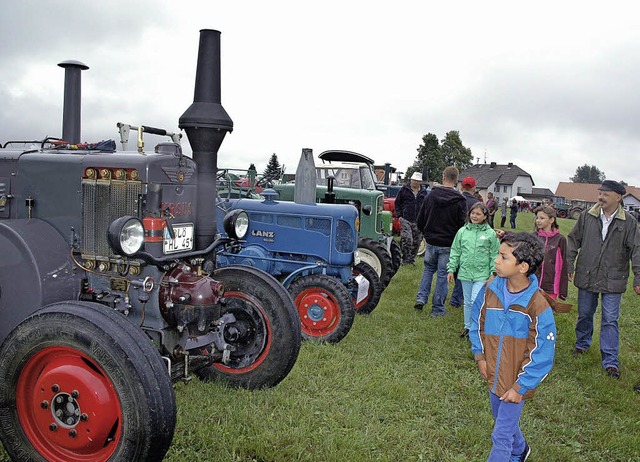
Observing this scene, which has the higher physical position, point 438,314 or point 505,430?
point 505,430

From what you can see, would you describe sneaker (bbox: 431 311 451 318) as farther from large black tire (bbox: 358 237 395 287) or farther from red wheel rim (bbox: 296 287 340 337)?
red wheel rim (bbox: 296 287 340 337)

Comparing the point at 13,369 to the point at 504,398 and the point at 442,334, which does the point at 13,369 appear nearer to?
the point at 504,398

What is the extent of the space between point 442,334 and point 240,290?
9.67ft

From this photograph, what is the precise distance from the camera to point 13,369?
2.72 m

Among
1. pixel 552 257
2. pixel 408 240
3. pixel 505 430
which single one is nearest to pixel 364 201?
pixel 408 240

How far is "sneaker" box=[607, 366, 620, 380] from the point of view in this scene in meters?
4.86

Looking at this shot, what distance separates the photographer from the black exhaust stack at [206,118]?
3.32 meters

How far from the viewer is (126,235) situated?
2.84 meters

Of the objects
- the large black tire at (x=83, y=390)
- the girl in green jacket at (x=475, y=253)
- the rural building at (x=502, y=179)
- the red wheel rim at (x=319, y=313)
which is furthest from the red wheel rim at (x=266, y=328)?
the rural building at (x=502, y=179)


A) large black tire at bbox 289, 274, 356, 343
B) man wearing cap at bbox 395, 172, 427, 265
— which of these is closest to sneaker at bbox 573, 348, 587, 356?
large black tire at bbox 289, 274, 356, 343

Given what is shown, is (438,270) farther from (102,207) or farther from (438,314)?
(102,207)

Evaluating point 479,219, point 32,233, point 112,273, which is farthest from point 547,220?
point 32,233

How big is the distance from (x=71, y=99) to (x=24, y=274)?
2881mm

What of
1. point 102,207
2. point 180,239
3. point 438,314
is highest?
point 102,207
